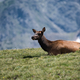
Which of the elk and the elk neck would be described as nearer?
the elk

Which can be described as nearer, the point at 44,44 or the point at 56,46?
the point at 56,46

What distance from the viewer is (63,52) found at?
52.8ft

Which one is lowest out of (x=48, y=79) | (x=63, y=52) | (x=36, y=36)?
(x=48, y=79)

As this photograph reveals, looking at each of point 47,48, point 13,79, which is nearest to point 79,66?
point 13,79

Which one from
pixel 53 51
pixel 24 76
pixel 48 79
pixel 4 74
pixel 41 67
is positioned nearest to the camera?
pixel 48 79

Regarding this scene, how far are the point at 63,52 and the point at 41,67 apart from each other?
5.80 metres

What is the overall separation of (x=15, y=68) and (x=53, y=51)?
5.93m

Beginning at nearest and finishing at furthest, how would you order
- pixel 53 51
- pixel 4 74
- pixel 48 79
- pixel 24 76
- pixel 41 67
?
pixel 48 79, pixel 24 76, pixel 4 74, pixel 41 67, pixel 53 51

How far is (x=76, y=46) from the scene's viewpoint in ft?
54.6

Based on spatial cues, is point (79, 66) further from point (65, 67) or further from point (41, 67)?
point (41, 67)

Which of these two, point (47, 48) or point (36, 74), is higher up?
point (47, 48)

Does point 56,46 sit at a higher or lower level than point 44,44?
lower

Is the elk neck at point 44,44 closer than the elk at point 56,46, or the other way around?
the elk at point 56,46

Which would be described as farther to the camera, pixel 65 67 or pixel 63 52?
pixel 63 52
